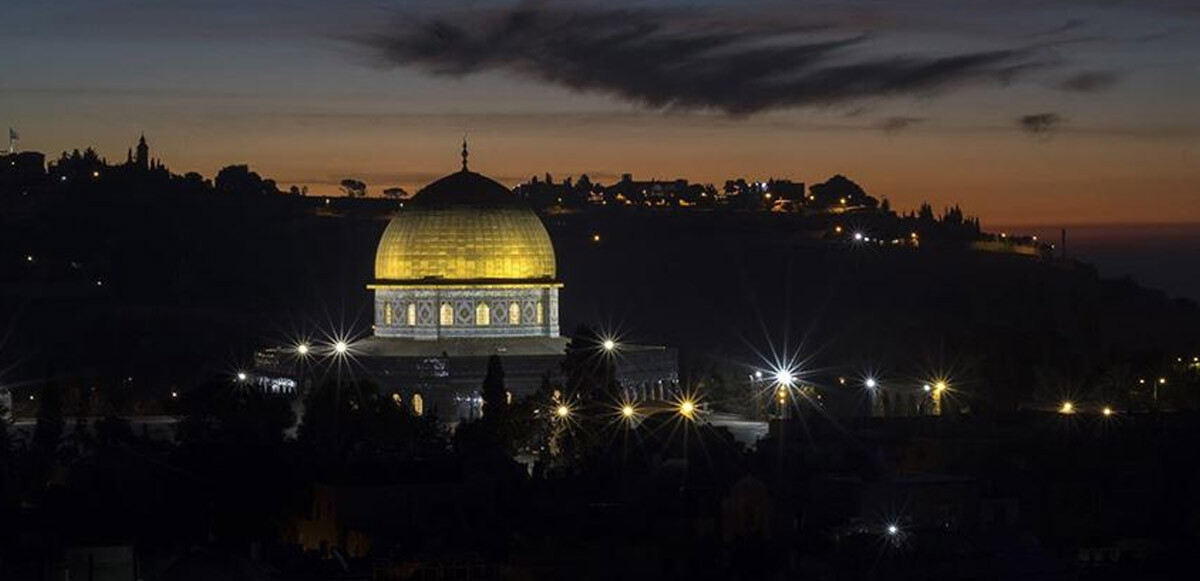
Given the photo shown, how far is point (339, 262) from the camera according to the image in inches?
6594

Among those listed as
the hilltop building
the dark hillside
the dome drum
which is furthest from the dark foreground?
the dark hillside

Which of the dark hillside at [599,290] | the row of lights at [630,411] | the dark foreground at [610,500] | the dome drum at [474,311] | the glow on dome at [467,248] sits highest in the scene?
the dark hillside at [599,290]

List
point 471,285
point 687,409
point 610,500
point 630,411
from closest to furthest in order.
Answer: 1. point 610,500
2. point 630,411
3. point 687,409
4. point 471,285

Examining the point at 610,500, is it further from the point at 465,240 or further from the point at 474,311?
the point at 465,240

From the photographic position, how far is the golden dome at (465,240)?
107562 millimetres

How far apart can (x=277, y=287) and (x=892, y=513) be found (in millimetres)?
89326

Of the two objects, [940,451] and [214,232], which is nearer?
[940,451]

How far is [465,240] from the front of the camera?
353 ft

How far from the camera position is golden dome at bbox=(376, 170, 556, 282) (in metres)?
108

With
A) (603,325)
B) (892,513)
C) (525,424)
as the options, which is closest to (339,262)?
(603,325)

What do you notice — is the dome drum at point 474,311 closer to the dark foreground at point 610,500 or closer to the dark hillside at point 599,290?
the dark hillside at point 599,290

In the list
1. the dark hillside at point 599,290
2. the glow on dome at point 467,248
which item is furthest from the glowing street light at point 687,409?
the dark hillside at point 599,290

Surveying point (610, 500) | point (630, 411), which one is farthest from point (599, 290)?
point (610, 500)

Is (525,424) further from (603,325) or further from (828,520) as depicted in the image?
(603,325)
